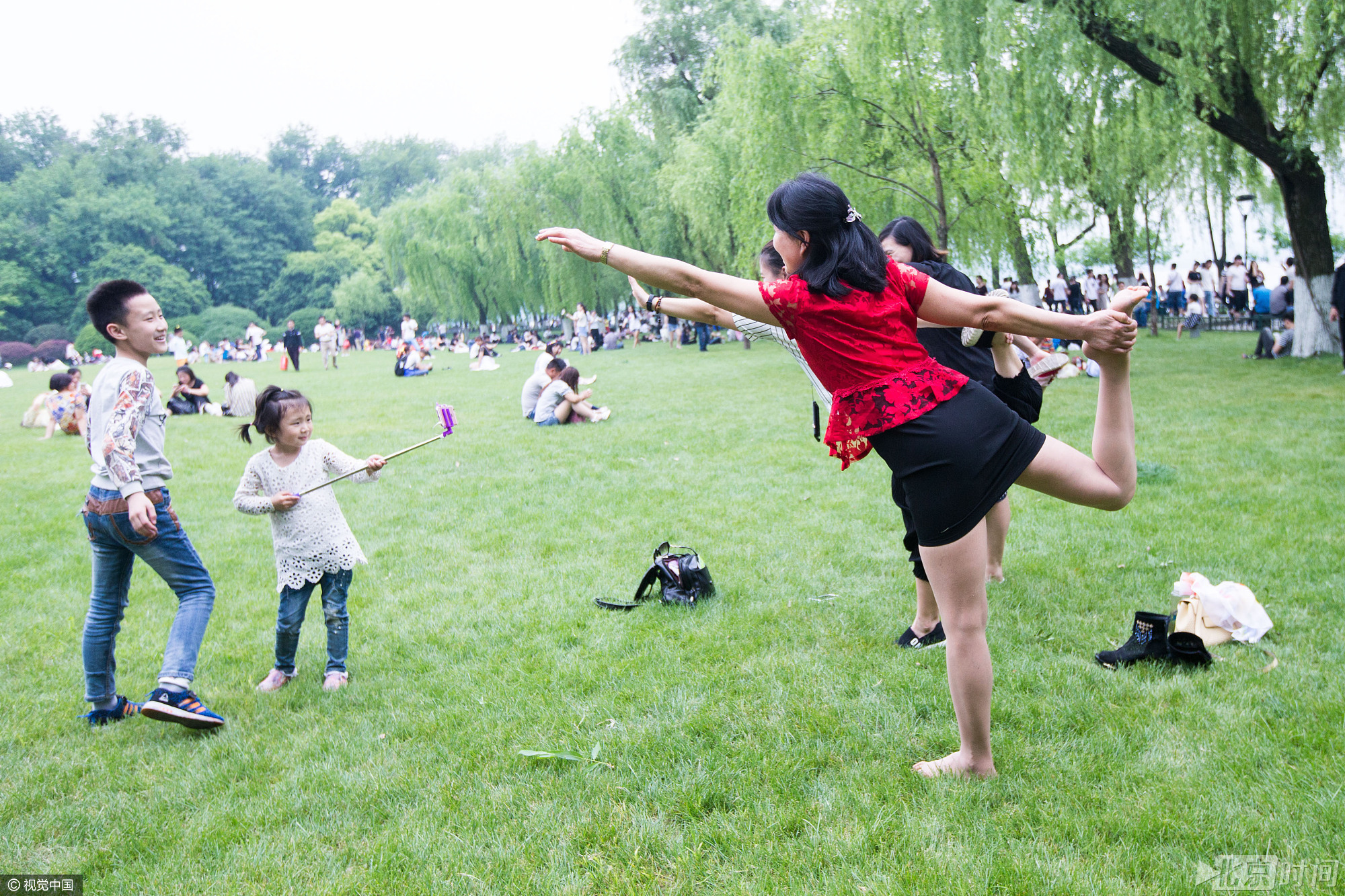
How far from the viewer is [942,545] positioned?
291cm

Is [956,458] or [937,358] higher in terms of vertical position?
[937,358]

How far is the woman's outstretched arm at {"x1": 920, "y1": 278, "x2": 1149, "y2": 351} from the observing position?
2688 millimetres

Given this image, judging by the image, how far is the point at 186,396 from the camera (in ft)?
55.9

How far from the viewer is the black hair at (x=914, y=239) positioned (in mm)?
4383

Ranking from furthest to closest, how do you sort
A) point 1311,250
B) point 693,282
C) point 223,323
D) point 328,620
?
point 223,323 → point 1311,250 → point 328,620 → point 693,282

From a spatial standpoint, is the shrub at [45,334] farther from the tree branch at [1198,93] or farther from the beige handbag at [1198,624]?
the beige handbag at [1198,624]

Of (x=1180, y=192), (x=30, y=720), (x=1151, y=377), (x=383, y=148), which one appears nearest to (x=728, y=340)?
(x=1180, y=192)

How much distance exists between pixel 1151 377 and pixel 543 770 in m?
14.5

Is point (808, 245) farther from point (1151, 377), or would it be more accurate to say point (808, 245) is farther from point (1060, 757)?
point (1151, 377)

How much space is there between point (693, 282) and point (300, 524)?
266 centimetres

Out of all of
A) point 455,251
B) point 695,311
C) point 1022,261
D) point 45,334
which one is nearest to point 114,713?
point 695,311

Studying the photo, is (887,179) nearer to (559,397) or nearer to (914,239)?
(559,397)

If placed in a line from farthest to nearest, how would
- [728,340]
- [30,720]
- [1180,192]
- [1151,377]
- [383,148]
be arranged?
[383,148], [728,340], [1180,192], [1151,377], [30,720]

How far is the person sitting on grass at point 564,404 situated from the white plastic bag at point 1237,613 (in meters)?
9.92
